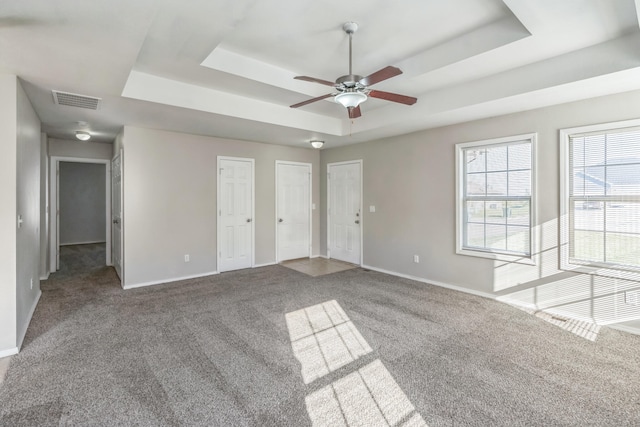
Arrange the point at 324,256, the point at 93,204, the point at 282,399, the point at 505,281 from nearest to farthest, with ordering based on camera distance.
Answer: the point at 282,399 < the point at 505,281 < the point at 324,256 < the point at 93,204

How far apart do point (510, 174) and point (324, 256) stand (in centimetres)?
404

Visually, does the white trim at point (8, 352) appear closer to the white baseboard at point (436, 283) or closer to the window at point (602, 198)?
the white baseboard at point (436, 283)

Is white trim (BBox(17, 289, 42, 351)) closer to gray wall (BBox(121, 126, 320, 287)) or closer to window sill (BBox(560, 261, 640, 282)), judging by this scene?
gray wall (BBox(121, 126, 320, 287))

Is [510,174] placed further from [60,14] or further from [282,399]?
[60,14]

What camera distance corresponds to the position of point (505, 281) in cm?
410

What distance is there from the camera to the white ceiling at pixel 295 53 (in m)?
2.24

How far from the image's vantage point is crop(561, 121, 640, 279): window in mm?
3219

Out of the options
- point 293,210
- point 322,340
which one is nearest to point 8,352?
point 322,340

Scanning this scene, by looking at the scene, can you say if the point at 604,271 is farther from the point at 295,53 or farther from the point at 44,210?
the point at 44,210

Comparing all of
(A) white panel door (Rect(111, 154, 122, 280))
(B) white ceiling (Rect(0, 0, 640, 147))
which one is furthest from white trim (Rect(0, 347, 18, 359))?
(A) white panel door (Rect(111, 154, 122, 280))

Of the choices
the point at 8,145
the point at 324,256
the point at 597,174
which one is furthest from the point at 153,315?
the point at 597,174

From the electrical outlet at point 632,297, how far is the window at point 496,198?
91 centimetres

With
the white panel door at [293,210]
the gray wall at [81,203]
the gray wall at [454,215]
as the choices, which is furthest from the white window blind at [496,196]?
the gray wall at [81,203]

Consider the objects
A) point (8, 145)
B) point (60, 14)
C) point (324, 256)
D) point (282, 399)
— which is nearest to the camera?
point (60, 14)
